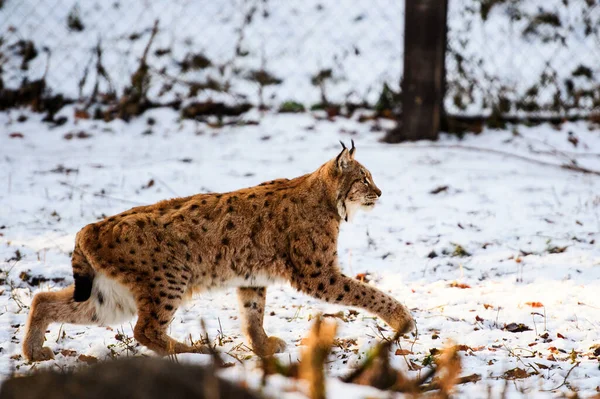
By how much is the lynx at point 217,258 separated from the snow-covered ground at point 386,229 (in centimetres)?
21

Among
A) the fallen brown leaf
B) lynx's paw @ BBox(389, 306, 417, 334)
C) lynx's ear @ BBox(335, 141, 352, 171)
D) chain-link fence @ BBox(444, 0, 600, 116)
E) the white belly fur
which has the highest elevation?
chain-link fence @ BBox(444, 0, 600, 116)

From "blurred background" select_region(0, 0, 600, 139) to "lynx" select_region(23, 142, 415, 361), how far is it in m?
3.40

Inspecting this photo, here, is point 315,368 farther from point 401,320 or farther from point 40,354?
point 40,354

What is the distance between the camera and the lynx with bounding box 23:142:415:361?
4.35 meters

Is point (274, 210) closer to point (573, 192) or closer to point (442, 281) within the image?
point (442, 281)

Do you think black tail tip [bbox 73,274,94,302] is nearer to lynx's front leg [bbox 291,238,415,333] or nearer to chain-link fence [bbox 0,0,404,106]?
lynx's front leg [bbox 291,238,415,333]

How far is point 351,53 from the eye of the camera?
10.2 m

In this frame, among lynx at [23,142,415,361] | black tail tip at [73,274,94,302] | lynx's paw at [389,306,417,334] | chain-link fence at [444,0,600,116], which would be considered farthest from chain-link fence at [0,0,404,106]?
black tail tip at [73,274,94,302]

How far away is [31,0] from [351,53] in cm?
456

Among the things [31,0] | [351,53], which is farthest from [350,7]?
[31,0]

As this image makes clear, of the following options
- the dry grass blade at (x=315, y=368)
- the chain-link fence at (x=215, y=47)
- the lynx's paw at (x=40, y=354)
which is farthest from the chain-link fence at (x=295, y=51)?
the dry grass blade at (x=315, y=368)

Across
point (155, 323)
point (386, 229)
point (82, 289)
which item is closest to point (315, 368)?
point (155, 323)

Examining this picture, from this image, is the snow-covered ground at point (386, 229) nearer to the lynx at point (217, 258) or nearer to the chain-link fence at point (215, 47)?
the lynx at point (217, 258)

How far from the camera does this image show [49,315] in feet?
14.4
